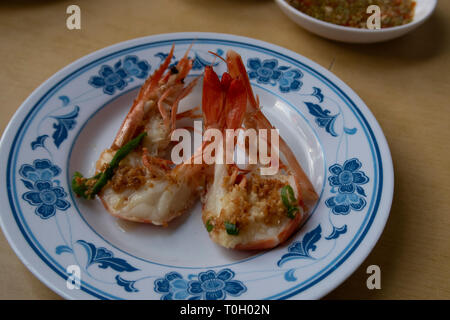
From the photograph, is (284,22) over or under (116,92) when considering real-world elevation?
over

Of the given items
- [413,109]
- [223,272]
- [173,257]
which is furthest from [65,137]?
[413,109]

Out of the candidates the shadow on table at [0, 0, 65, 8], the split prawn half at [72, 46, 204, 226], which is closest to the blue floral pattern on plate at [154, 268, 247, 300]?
the split prawn half at [72, 46, 204, 226]

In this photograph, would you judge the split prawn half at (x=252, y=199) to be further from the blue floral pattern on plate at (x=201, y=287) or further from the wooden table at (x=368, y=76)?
the wooden table at (x=368, y=76)

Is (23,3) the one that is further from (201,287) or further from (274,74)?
(201,287)

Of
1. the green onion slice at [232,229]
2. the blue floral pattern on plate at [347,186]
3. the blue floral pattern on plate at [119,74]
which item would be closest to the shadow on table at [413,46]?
the blue floral pattern on plate at [347,186]

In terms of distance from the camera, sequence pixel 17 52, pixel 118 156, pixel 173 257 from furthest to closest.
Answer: pixel 17 52, pixel 118 156, pixel 173 257

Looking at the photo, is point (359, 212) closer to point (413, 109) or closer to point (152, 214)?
point (152, 214)

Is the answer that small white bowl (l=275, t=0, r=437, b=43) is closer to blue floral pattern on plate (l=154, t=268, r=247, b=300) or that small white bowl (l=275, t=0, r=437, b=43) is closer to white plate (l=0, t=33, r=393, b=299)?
white plate (l=0, t=33, r=393, b=299)
